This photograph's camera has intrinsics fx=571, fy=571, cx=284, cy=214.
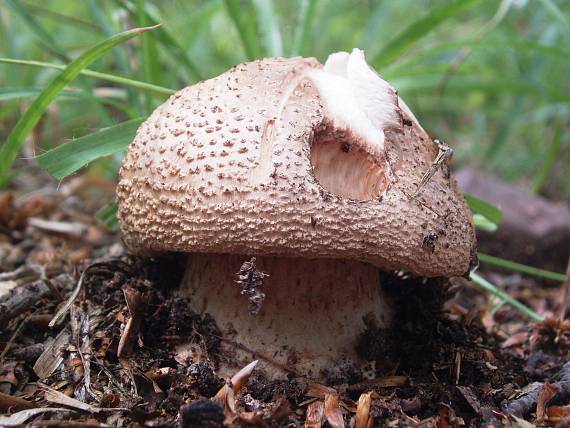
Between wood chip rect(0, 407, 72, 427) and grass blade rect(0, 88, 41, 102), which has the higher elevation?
grass blade rect(0, 88, 41, 102)

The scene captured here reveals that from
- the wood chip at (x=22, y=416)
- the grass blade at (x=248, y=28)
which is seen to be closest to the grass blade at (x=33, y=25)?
the grass blade at (x=248, y=28)

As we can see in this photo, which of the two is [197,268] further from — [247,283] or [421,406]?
[421,406]

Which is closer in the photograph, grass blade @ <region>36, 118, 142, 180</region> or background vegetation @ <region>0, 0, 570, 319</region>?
grass blade @ <region>36, 118, 142, 180</region>

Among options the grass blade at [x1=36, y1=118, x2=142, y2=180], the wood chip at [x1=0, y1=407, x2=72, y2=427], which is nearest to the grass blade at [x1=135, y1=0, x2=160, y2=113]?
the grass blade at [x1=36, y1=118, x2=142, y2=180]

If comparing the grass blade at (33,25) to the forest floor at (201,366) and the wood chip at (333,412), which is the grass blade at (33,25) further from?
the wood chip at (333,412)

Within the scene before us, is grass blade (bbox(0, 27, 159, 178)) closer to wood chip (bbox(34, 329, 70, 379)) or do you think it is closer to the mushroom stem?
wood chip (bbox(34, 329, 70, 379))

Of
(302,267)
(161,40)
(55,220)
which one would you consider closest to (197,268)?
(302,267)

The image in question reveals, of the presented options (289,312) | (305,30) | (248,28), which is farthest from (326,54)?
(289,312)
